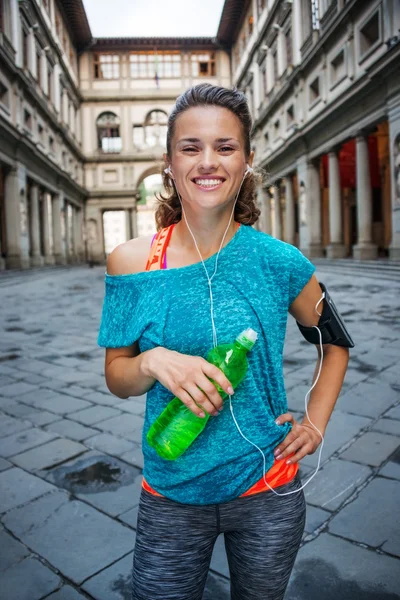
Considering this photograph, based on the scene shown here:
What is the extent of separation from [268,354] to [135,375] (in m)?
0.35

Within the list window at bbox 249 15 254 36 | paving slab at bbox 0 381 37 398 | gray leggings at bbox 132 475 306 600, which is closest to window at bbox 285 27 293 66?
window at bbox 249 15 254 36

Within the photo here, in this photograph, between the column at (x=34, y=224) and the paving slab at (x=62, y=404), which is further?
the column at (x=34, y=224)

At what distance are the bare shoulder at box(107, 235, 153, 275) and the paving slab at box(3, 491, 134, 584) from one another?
5.26 feet

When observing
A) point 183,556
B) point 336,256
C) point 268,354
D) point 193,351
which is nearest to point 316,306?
point 268,354

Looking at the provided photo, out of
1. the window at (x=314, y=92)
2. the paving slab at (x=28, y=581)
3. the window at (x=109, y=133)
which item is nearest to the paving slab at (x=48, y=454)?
the paving slab at (x=28, y=581)

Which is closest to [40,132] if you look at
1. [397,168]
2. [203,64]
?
[203,64]

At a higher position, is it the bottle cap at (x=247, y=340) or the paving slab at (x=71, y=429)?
the bottle cap at (x=247, y=340)

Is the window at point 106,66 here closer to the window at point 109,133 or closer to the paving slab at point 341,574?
the window at point 109,133

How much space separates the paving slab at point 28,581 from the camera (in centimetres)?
205

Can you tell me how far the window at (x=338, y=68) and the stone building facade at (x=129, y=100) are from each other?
2059 cm

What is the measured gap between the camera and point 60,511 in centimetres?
271

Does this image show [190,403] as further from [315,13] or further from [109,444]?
[315,13]

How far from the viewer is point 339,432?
12.0 ft

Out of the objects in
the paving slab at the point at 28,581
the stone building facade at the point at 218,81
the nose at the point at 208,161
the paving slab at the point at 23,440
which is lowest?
the paving slab at the point at 28,581
